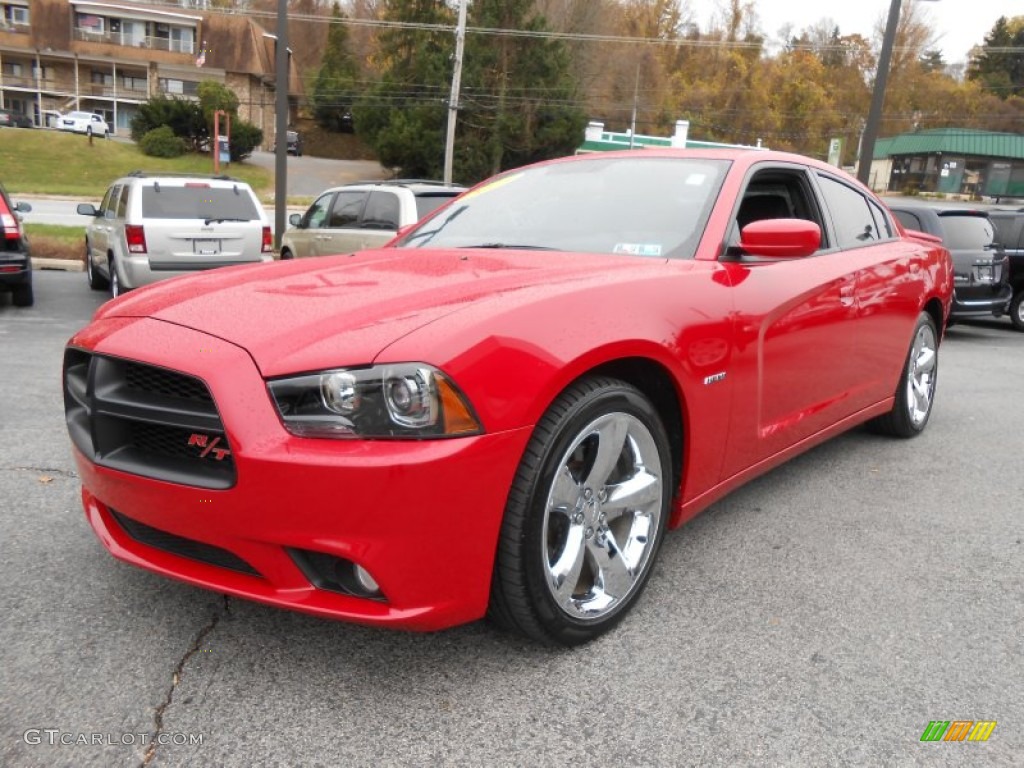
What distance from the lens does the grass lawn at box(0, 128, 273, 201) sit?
35344 millimetres

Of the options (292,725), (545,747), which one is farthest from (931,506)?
(292,725)

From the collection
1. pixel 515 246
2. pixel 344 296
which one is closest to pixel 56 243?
pixel 515 246

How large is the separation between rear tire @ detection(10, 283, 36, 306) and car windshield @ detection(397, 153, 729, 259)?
710 centimetres

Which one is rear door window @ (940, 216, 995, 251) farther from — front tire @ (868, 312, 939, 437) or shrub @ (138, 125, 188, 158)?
shrub @ (138, 125, 188, 158)

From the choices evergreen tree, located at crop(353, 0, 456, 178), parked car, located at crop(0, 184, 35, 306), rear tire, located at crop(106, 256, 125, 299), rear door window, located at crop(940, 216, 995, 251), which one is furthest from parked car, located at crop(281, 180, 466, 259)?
evergreen tree, located at crop(353, 0, 456, 178)

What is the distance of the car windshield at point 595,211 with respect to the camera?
10.6 feet

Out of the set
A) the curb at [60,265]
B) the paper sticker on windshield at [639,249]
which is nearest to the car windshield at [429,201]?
the paper sticker on windshield at [639,249]

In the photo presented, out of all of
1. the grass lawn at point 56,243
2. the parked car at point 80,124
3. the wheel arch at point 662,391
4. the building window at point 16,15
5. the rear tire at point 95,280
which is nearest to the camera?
the wheel arch at point 662,391

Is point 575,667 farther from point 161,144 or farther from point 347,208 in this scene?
point 161,144

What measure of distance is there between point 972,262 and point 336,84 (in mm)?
51600

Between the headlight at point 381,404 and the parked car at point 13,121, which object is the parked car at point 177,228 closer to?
the headlight at point 381,404

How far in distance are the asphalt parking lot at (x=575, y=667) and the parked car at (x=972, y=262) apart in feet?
25.0

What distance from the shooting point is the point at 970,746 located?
218cm

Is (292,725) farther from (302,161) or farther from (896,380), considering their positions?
(302,161)
